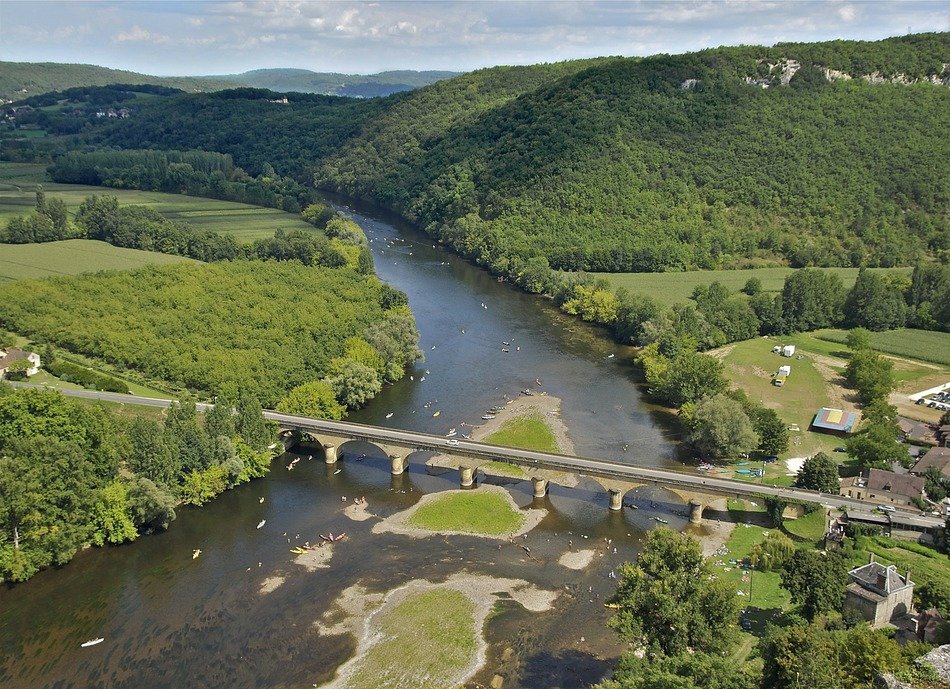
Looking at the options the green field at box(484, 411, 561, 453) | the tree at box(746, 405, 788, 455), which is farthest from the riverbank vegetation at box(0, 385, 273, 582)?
the tree at box(746, 405, 788, 455)

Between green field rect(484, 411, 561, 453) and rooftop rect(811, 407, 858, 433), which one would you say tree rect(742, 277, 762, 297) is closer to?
rooftop rect(811, 407, 858, 433)

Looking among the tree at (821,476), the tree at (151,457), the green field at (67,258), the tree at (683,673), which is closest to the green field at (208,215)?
the green field at (67,258)

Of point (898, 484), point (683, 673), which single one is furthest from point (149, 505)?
point (898, 484)

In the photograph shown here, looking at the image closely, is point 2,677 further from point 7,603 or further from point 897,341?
point 897,341

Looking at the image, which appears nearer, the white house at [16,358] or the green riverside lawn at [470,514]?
the green riverside lawn at [470,514]

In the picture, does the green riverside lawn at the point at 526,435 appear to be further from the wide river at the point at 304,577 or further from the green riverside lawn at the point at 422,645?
the green riverside lawn at the point at 422,645

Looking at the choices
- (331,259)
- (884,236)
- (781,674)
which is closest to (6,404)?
(781,674)
